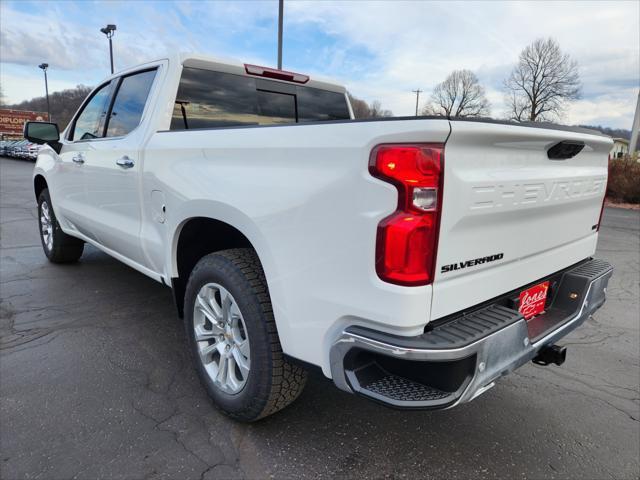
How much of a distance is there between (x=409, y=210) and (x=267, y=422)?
1.55 metres

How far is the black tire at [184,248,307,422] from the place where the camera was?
2.15m

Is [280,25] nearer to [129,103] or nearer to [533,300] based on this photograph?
[129,103]

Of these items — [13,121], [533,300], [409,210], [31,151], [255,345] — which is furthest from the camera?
[13,121]

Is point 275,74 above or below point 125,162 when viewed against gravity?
above

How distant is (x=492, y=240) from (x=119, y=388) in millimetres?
2332

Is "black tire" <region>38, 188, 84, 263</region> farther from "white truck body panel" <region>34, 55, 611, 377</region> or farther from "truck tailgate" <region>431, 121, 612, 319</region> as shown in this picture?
"truck tailgate" <region>431, 121, 612, 319</region>

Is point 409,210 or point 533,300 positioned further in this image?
point 533,300

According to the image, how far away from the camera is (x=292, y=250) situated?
6.41ft

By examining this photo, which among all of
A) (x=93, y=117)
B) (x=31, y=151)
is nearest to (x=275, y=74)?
(x=93, y=117)

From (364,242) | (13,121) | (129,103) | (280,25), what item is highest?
(280,25)

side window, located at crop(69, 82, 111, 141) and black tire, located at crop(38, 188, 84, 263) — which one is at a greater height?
side window, located at crop(69, 82, 111, 141)

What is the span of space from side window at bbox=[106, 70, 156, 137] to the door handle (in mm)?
272

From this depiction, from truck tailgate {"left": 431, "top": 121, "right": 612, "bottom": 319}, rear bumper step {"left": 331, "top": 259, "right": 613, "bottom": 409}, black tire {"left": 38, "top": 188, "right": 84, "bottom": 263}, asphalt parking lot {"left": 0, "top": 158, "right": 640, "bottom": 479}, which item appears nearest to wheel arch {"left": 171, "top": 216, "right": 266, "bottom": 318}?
asphalt parking lot {"left": 0, "top": 158, "right": 640, "bottom": 479}

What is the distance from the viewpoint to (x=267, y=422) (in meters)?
2.52
